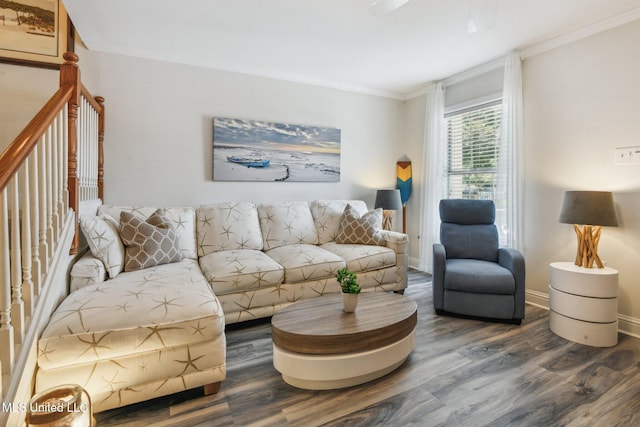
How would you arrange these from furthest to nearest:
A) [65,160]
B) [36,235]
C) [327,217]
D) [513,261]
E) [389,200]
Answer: [389,200], [327,217], [513,261], [65,160], [36,235]

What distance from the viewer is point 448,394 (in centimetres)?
174

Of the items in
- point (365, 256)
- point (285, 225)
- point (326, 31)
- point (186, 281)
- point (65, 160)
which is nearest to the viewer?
point (65, 160)

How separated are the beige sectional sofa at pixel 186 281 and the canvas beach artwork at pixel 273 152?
43 cm

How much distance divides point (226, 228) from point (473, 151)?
2952 mm

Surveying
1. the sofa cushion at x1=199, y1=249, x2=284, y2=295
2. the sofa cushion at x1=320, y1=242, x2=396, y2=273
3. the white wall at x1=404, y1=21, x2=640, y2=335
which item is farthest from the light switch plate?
the sofa cushion at x1=199, y1=249, x2=284, y2=295

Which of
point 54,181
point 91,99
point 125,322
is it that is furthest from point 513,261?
point 91,99

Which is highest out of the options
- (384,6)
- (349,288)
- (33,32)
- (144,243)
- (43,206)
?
(33,32)

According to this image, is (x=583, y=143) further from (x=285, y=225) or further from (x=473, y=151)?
(x=285, y=225)

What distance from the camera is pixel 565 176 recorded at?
2881 millimetres

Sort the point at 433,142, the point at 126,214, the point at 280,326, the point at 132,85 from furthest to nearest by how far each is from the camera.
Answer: the point at 433,142
the point at 132,85
the point at 126,214
the point at 280,326

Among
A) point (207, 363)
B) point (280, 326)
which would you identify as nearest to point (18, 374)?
point (207, 363)

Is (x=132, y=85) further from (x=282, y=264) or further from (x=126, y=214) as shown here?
(x=282, y=264)

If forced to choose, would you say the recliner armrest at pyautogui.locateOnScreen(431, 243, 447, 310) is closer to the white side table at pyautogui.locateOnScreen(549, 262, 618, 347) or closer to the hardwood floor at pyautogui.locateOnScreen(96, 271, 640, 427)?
the hardwood floor at pyautogui.locateOnScreen(96, 271, 640, 427)

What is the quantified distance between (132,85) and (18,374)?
8.93 ft
